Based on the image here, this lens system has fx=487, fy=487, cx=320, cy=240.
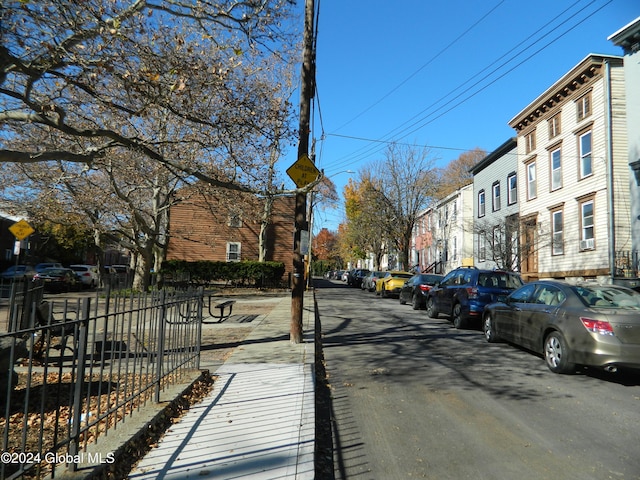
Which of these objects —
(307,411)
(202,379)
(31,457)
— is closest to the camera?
(31,457)

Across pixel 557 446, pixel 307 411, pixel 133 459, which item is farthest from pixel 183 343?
pixel 557 446

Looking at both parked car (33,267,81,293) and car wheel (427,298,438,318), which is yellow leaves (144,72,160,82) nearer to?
car wheel (427,298,438,318)

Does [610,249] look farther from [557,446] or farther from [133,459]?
[133,459]

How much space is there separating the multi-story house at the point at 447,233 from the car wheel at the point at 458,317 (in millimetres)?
17592

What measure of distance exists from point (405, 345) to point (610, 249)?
12154 mm

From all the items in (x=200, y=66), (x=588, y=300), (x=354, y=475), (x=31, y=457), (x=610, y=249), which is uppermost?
(x=200, y=66)

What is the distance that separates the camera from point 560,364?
7.49m

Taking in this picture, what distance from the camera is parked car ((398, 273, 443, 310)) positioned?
18516 millimetres

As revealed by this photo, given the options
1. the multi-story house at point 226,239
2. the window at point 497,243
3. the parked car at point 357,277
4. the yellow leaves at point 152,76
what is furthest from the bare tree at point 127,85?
the parked car at point 357,277

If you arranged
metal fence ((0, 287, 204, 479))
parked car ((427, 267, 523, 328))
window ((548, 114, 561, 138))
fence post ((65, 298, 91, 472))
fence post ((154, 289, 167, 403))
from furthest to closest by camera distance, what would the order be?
1. window ((548, 114, 561, 138))
2. parked car ((427, 267, 523, 328))
3. fence post ((154, 289, 167, 403))
4. fence post ((65, 298, 91, 472))
5. metal fence ((0, 287, 204, 479))

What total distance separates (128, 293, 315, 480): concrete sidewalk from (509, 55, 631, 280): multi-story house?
14.9 m

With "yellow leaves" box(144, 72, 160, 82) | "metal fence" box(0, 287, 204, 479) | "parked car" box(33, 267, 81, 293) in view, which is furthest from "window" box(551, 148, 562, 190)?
"parked car" box(33, 267, 81, 293)

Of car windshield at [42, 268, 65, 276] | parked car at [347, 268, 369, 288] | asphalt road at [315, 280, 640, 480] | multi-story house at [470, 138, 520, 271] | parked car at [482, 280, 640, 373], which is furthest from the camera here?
parked car at [347, 268, 369, 288]

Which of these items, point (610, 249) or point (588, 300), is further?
point (610, 249)
